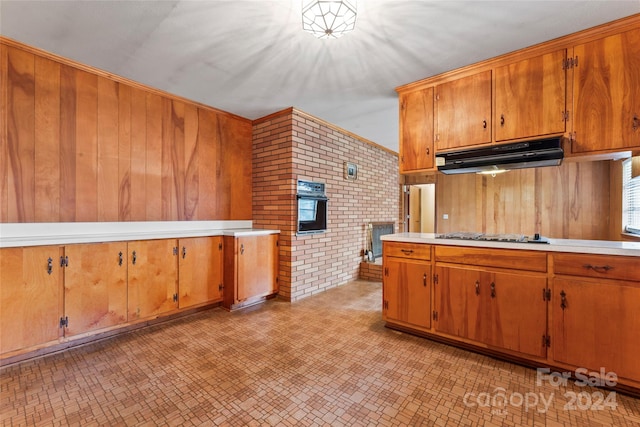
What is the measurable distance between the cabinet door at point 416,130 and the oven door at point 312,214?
1371 millimetres

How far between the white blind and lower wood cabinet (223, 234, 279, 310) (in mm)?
4011

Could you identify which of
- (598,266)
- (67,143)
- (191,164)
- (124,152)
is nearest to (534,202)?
(598,266)

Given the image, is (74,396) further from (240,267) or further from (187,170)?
(187,170)

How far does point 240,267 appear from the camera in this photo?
3373 millimetres

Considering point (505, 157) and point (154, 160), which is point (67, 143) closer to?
point (154, 160)

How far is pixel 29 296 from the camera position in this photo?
2.15m

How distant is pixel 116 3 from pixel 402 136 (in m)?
2.68

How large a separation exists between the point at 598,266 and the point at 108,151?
4.35m

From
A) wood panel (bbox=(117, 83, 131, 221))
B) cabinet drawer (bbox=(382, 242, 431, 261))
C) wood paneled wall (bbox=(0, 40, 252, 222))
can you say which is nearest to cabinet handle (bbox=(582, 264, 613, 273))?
cabinet drawer (bbox=(382, 242, 431, 261))

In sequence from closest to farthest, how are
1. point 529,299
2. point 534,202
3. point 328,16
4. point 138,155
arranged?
point 328,16
point 529,299
point 138,155
point 534,202

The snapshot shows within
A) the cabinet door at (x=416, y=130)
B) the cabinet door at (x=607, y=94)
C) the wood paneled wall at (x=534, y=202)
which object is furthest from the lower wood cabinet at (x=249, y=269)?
the wood paneled wall at (x=534, y=202)

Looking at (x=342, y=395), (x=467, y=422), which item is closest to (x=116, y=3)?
(x=342, y=395)

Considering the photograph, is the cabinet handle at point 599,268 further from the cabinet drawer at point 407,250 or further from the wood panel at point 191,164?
the wood panel at point 191,164

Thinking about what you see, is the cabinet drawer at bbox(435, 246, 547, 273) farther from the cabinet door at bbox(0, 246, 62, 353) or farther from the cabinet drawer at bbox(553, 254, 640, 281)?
the cabinet door at bbox(0, 246, 62, 353)
